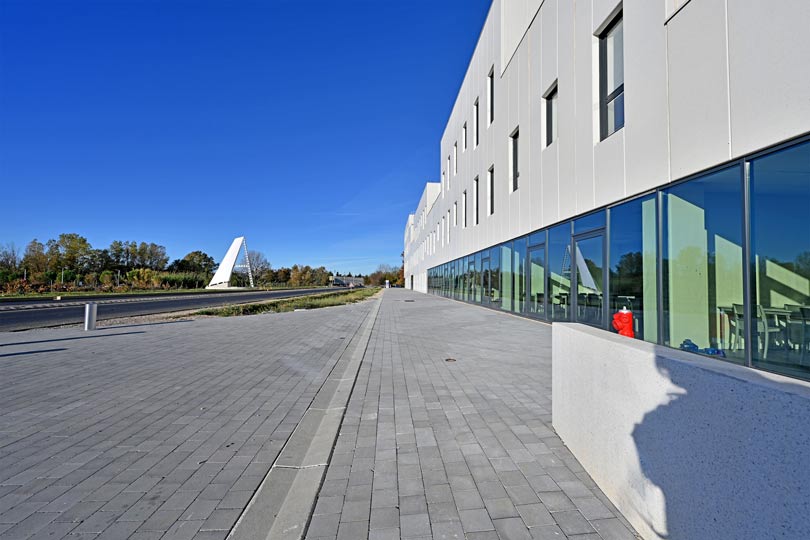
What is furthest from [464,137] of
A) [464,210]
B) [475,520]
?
[475,520]

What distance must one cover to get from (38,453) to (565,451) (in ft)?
16.0

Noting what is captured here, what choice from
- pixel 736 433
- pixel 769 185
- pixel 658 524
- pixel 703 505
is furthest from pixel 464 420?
pixel 769 185

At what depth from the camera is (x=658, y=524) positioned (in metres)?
2.28

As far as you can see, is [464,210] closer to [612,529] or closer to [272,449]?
[272,449]

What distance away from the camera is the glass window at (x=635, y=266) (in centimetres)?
710

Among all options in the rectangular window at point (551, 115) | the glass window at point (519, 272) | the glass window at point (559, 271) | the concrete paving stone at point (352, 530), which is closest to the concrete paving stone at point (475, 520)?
the concrete paving stone at point (352, 530)

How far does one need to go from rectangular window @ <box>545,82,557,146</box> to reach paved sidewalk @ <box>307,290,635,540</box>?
25.5 ft

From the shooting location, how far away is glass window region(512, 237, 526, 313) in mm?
13711

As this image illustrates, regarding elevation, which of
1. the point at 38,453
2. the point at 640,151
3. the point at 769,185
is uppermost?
the point at 640,151

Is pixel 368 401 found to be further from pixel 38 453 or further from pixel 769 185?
pixel 769 185

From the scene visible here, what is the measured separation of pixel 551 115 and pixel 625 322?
707cm

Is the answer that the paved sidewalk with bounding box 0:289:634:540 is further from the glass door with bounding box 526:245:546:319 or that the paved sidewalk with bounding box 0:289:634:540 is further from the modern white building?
the glass door with bounding box 526:245:546:319

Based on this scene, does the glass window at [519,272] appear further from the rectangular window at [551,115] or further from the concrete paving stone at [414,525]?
the concrete paving stone at [414,525]

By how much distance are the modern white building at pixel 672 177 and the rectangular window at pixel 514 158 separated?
0.62m
